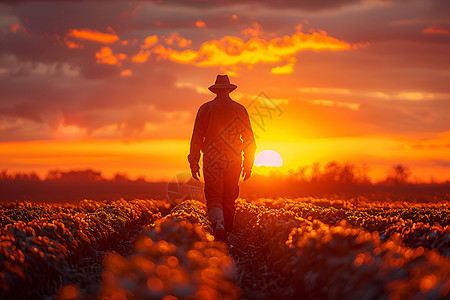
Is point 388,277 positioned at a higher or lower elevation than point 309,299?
higher

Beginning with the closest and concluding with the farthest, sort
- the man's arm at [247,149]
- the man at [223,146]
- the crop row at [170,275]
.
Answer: the crop row at [170,275], the man at [223,146], the man's arm at [247,149]

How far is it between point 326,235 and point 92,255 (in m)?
5.24

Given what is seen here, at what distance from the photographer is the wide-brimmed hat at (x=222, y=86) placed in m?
12.4

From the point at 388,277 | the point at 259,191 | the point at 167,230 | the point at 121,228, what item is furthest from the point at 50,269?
the point at 259,191

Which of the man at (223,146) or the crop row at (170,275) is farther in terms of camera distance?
the man at (223,146)

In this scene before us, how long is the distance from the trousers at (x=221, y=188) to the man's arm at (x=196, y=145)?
36cm

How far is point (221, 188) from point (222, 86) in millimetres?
2510

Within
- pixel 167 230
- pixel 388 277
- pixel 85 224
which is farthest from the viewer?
pixel 85 224

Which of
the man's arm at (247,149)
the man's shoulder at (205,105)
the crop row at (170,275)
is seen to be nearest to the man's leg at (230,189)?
the man's arm at (247,149)

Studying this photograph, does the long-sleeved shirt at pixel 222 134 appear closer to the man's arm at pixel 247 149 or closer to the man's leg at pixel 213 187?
the man's arm at pixel 247 149

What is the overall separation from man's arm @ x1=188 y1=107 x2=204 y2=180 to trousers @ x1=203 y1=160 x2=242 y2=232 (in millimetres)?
356

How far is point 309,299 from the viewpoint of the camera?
6.69 m

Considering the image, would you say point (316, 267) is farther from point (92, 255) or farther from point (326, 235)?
point (92, 255)

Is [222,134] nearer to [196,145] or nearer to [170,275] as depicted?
[196,145]
